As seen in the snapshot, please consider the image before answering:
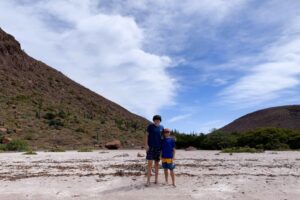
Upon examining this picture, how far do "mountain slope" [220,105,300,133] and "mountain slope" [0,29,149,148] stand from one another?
26.4 m

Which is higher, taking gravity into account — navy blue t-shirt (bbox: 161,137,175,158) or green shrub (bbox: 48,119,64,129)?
green shrub (bbox: 48,119,64,129)

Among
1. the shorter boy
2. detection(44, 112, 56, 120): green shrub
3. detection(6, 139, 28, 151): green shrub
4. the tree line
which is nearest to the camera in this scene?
the shorter boy

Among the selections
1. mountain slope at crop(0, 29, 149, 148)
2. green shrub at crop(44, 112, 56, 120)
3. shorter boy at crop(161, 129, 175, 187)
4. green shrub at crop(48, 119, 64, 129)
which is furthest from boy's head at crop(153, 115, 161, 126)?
green shrub at crop(44, 112, 56, 120)

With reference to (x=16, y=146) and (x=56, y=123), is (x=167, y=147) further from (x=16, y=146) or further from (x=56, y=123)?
(x=56, y=123)

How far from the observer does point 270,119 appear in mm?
85750

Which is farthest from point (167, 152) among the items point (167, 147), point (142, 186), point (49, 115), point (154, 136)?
point (49, 115)

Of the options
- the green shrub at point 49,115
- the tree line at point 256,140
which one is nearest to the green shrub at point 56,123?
the green shrub at point 49,115

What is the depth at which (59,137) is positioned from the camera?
47219mm

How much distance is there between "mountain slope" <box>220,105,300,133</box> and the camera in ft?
262

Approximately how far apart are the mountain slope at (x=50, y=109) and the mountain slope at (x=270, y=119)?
26374mm

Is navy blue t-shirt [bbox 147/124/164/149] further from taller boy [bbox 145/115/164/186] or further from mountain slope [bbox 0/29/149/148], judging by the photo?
mountain slope [bbox 0/29/149/148]

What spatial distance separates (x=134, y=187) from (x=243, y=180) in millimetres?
3191

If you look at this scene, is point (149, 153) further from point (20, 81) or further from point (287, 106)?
point (287, 106)

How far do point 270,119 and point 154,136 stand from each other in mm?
78194
